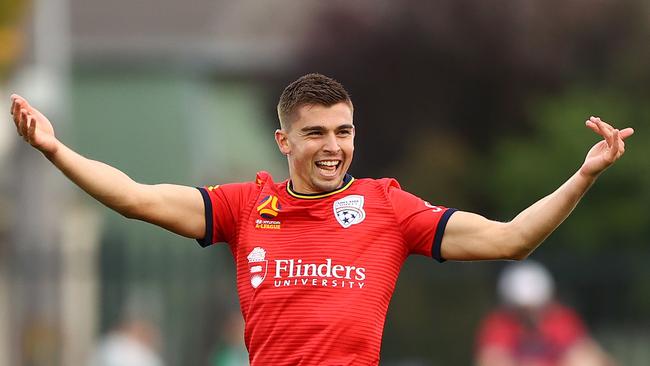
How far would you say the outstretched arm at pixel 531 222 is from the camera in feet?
24.2

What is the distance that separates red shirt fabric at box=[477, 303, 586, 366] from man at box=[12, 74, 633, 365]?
7.47 meters

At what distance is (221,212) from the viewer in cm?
807

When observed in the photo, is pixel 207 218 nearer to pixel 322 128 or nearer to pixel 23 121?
pixel 322 128

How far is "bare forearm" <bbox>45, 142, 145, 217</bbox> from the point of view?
7.75 m

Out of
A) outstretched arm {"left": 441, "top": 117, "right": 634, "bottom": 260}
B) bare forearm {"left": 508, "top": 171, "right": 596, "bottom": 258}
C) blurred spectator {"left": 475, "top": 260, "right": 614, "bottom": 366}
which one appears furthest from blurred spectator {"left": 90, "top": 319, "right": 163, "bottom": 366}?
bare forearm {"left": 508, "top": 171, "right": 596, "bottom": 258}

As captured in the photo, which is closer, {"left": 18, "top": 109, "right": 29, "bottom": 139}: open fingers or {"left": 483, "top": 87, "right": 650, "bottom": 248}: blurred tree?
{"left": 18, "top": 109, "right": 29, "bottom": 139}: open fingers

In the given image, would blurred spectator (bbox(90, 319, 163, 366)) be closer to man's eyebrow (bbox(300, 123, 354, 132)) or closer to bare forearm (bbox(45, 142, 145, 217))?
bare forearm (bbox(45, 142, 145, 217))

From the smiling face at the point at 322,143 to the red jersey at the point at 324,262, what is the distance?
85 mm

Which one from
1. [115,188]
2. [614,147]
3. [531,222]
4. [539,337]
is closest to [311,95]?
[115,188]

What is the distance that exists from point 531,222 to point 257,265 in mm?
1261

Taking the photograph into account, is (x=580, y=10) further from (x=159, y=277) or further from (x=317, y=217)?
(x=317, y=217)

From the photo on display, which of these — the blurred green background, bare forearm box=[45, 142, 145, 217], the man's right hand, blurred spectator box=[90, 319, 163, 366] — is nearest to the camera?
the man's right hand

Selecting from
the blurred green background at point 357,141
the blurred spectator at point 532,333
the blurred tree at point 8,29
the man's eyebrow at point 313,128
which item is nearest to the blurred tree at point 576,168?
the blurred green background at point 357,141

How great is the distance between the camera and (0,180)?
30.5 metres
